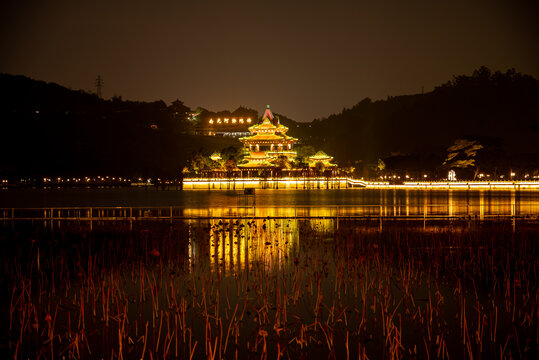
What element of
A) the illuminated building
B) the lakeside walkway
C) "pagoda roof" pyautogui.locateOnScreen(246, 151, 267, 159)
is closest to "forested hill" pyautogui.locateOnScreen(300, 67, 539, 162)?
the illuminated building

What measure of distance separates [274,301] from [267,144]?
3694 inches

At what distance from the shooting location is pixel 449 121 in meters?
140

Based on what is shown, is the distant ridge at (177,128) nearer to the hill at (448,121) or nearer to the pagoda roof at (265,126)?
the hill at (448,121)

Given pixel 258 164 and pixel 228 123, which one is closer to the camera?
pixel 258 164

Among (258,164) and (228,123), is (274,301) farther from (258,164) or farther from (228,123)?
(228,123)

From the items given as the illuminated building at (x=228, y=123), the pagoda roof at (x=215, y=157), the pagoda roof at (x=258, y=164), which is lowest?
the pagoda roof at (x=258, y=164)

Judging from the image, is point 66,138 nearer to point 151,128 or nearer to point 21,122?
point 21,122

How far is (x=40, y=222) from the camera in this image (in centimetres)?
3198

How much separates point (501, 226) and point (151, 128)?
5548 inches

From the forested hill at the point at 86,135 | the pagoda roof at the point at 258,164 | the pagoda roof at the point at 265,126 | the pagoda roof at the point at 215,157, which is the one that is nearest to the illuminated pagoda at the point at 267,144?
the pagoda roof at the point at 265,126

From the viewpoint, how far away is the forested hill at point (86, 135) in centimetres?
12738

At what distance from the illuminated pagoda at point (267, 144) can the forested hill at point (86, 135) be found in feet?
88.9

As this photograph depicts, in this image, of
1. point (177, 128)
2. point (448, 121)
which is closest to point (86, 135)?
point (177, 128)

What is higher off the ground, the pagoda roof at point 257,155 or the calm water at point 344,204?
the pagoda roof at point 257,155
